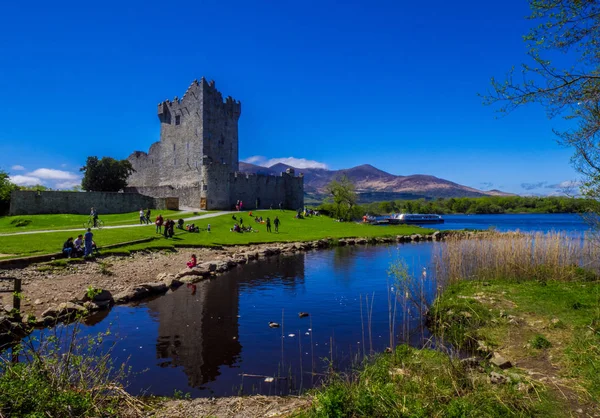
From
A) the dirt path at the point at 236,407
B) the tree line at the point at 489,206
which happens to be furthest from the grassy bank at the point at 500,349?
the tree line at the point at 489,206

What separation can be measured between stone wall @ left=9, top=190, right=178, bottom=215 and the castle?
20.1 ft

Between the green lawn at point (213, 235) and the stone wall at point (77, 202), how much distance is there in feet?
46.5

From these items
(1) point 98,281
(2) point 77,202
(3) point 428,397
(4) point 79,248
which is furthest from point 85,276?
(2) point 77,202

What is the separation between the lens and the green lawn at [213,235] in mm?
Result: 24297

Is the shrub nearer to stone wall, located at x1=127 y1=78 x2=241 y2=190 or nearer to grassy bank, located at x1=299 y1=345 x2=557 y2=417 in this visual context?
grassy bank, located at x1=299 y1=345 x2=557 y2=417

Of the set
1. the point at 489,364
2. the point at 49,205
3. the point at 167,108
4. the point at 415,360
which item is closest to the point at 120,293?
the point at 415,360

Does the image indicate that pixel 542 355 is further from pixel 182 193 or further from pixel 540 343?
pixel 182 193

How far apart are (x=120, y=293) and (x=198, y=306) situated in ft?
12.3

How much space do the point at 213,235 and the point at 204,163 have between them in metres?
26.1

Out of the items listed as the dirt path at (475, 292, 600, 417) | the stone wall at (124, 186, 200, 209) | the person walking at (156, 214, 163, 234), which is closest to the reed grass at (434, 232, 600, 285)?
the dirt path at (475, 292, 600, 417)

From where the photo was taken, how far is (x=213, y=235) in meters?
36.8

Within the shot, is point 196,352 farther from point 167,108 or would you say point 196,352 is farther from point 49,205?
point 167,108

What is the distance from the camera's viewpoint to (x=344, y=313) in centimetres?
1614

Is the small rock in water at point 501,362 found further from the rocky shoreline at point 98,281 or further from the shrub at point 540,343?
the rocky shoreline at point 98,281
